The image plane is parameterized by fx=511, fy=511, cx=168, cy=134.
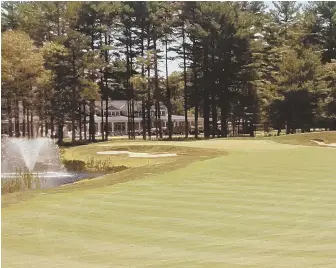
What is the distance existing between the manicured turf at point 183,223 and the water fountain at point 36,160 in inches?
66.6

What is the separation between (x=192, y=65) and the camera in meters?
11.4

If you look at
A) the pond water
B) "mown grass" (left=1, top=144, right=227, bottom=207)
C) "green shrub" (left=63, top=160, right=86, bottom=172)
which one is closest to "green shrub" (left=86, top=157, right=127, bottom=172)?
"mown grass" (left=1, top=144, right=227, bottom=207)

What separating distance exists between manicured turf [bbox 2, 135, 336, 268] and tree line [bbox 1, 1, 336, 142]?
15.9 feet

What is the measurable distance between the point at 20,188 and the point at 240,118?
620 cm

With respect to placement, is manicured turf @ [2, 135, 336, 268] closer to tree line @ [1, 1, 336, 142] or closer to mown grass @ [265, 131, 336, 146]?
mown grass @ [265, 131, 336, 146]

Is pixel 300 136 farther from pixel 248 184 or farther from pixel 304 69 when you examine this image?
pixel 248 184

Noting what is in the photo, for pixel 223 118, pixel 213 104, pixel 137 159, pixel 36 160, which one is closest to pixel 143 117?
pixel 137 159

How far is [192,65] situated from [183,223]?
7352 millimetres

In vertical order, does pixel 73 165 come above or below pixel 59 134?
below

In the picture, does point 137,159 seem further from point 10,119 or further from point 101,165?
point 10,119

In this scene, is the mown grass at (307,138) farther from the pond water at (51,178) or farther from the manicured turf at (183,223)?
the manicured turf at (183,223)

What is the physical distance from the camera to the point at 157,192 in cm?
586

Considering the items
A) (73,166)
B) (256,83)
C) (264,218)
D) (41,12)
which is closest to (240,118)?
(256,83)

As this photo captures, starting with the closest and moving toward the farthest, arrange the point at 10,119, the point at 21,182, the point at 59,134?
1. the point at 21,182
2. the point at 10,119
3. the point at 59,134
